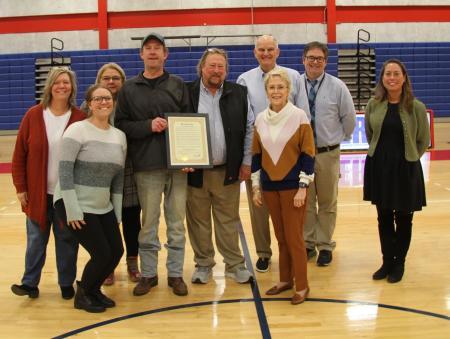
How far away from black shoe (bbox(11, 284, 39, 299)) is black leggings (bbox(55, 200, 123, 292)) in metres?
0.44

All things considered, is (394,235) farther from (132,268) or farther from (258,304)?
(132,268)

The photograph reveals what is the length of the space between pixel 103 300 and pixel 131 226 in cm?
68

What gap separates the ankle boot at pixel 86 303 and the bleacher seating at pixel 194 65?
11.6 metres

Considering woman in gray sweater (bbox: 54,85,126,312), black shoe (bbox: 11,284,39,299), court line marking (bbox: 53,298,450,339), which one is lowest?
court line marking (bbox: 53,298,450,339)

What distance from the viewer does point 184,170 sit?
11.5ft

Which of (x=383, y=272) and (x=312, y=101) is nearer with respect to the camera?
(x=383, y=272)

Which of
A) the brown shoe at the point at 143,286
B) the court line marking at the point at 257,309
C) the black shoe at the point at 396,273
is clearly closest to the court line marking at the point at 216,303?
the court line marking at the point at 257,309

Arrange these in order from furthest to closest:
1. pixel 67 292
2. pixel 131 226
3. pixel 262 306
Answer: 1. pixel 131 226
2. pixel 67 292
3. pixel 262 306

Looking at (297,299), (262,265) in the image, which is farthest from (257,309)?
(262,265)

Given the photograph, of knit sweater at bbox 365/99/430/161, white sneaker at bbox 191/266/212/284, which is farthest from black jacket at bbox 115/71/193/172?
knit sweater at bbox 365/99/430/161

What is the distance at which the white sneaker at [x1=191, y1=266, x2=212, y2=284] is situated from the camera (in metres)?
3.83

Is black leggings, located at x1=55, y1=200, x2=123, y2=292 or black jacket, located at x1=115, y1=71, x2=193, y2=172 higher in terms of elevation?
black jacket, located at x1=115, y1=71, x2=193, y2=172

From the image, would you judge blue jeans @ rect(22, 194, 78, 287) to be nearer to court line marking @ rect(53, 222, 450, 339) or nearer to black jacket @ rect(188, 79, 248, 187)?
court line marking @ rect(53, 222, 450, 339)

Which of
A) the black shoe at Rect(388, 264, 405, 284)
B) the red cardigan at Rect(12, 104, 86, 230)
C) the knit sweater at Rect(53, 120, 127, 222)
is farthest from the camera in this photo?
the black shoe at Rect(388, 264, 405, 284)
